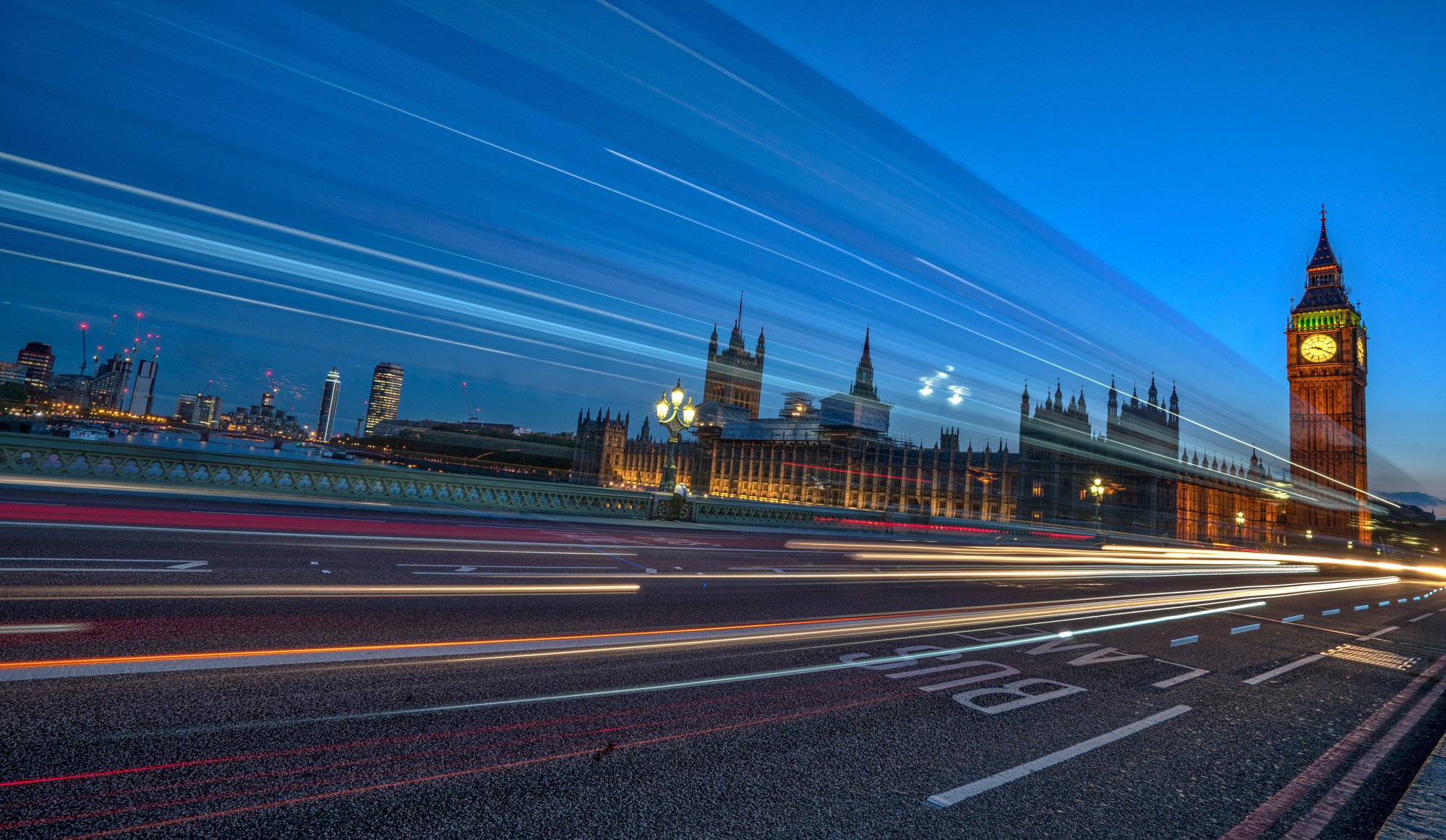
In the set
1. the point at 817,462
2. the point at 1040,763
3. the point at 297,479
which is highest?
the point at 817,462

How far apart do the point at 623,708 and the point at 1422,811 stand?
4680 mm

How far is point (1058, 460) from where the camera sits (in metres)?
73.0

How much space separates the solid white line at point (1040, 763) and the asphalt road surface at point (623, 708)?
27 mm

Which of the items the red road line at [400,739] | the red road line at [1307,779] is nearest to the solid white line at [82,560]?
the red road line at [400,739]

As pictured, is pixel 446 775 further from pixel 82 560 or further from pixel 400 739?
pixel 82 560

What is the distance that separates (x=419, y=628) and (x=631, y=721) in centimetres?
318

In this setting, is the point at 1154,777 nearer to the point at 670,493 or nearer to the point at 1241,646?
the point at 1241,646

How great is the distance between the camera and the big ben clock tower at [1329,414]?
110 m

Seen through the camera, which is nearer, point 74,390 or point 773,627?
point 773,627

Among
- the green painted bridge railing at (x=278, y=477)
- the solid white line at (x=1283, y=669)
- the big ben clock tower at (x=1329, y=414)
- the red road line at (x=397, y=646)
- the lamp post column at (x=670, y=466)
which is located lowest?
the red road line at (x=397, y=646)

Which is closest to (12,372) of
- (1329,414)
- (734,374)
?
(734,374)

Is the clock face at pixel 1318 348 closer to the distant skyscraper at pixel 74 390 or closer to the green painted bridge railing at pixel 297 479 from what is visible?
the green painted bridge railing at pixel 297 479

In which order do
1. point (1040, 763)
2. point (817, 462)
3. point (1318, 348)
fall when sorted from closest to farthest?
point (1040, 763), point (817, 462), point (1318, 348)

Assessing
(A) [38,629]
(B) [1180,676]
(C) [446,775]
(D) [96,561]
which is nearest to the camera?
(C) [446,775]
